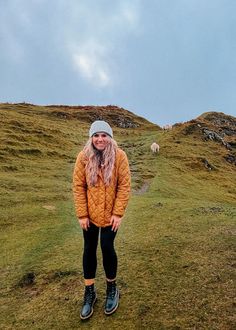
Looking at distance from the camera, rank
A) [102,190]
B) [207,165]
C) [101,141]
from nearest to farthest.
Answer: [102,190] < [101,141] < [207,165]

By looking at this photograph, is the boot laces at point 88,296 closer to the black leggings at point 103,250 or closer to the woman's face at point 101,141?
the black leggings at point 103,250

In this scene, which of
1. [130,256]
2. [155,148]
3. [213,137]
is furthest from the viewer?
[213,137]

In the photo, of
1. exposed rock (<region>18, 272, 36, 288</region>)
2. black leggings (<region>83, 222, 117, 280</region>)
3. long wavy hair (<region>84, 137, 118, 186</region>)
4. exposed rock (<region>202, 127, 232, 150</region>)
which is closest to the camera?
long wavy hair (<region>84, 137, 118, 186</region>)

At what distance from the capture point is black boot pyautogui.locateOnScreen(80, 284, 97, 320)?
9.93 metres

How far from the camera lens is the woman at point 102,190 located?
9500 mm

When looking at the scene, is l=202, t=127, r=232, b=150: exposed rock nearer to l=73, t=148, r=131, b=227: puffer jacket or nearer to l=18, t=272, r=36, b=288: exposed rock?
l=18, t=272, r=36, b=288: exposed rock

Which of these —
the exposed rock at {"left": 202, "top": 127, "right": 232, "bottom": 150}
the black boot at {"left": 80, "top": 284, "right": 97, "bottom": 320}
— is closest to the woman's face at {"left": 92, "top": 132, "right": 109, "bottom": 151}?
the black boot at {"left": 80, "top": 284, "right": 97, "bottom": 320}

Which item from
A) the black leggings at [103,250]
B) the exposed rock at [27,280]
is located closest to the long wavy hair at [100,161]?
the black leggings at [103,250]

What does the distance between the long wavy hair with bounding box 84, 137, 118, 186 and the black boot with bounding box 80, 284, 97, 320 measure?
2.63 metres

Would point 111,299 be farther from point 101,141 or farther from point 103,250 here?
point 101,141

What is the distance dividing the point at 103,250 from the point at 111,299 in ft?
4.43

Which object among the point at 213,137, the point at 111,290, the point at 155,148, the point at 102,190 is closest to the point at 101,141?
the point at 102,190

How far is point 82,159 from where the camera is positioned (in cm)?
969

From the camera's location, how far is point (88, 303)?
10078mm
